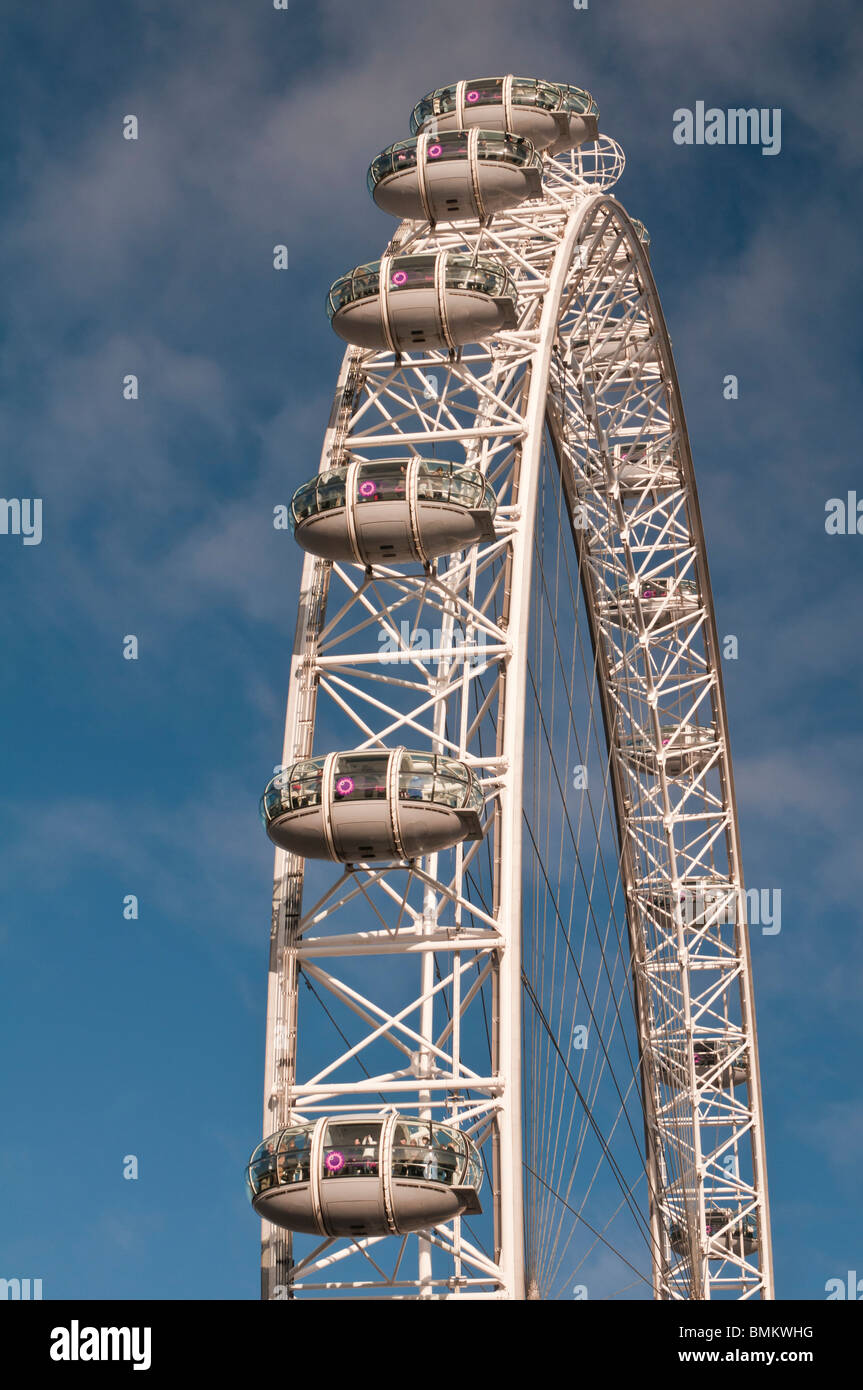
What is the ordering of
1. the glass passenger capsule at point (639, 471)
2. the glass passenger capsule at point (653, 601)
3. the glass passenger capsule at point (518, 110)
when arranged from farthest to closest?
the glass passenger capsule at point (653, 601)
the glass passenger capsule at point (639, 471)
the glass passenger capsule at point (518, 110)

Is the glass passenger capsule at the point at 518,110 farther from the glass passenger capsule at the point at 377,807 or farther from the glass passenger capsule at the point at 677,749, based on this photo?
the glass passenger capsule at the point at 677,749

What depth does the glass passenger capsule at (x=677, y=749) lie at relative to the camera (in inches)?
2267

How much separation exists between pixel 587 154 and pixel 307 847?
71.6ft

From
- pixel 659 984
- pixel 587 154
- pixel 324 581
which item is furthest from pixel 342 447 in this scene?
pixel 659 984

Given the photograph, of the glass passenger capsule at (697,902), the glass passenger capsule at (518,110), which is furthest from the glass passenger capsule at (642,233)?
the glass passenger capsule at (697,902)

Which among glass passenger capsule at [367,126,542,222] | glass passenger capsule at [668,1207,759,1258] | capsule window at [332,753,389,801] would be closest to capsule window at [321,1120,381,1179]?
capsule window at [332,753,389,801]

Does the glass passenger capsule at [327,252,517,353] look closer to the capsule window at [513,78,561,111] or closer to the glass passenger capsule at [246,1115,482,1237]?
the capsule window at [513,78,561,111]

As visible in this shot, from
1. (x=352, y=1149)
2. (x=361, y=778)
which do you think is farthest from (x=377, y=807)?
(x=352, y=1149)

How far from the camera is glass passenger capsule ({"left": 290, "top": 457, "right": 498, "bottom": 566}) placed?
3438 centimetres

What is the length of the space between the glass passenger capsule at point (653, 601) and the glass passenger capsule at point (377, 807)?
24.8 meters

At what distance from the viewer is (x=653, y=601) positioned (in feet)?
185

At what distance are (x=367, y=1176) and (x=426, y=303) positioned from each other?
1683 centimetres

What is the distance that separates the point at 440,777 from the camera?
31.8m

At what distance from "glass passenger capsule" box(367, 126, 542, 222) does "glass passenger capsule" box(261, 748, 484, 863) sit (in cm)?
1324
